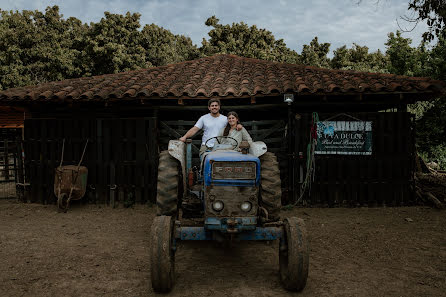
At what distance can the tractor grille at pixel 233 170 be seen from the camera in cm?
332

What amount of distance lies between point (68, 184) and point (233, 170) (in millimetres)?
5105

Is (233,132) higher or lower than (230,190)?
higher

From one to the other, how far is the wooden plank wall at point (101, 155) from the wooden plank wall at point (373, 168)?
132 inches

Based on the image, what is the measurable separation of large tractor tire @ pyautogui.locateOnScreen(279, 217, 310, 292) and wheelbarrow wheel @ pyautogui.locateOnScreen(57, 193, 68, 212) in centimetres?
538

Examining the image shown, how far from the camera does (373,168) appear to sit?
7332 millimetres

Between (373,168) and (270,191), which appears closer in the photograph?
(270,191)

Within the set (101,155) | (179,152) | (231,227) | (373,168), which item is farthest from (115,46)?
(231,227)

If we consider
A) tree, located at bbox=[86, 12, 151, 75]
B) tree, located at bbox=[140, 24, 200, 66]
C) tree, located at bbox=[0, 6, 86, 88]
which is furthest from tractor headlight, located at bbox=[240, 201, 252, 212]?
tree, located at bbox=[140, 24, 200, 66]

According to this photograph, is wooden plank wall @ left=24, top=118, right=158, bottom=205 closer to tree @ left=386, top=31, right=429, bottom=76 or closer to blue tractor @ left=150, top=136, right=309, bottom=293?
blue tractor @ left=150, top=136, right=309, bottom=293

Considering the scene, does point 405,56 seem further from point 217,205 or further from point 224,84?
point 217,205

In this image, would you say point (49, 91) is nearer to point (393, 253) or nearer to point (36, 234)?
point (36, 234)

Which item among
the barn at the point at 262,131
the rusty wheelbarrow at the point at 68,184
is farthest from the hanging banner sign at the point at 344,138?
the rusty wheelbarrow at the point at 68,184

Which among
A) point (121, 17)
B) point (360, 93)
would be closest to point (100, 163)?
point (360, 93)

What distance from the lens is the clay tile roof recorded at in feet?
22.9
